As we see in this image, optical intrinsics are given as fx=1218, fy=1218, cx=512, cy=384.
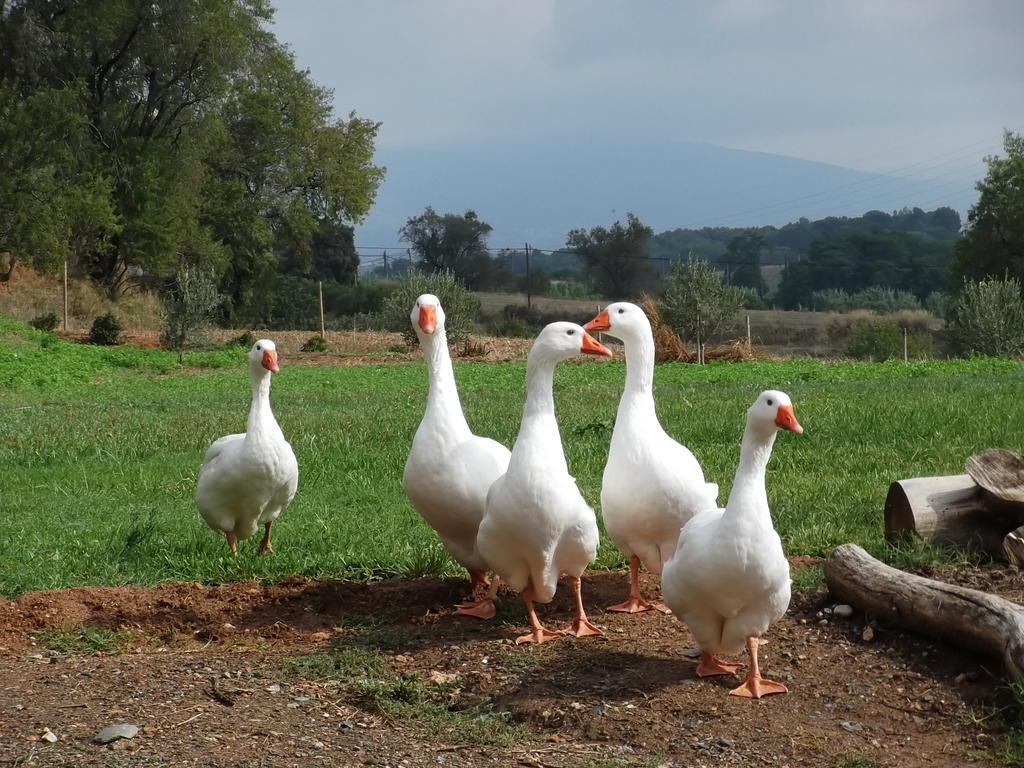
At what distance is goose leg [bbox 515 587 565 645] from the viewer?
5605mm

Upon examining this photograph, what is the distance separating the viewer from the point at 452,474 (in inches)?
241

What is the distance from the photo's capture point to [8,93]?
122ft

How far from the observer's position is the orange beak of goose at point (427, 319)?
6418mm

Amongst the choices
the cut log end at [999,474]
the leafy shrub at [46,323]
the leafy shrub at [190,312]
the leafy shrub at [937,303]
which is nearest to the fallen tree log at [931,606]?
the cut log end at [999,474]

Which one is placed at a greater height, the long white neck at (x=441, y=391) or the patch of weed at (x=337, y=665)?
the long white neck at (x=441, y=391)

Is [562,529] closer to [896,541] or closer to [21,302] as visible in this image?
[896,541]

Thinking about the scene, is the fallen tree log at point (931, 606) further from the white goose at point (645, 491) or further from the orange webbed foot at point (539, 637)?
the orange webbed foot at point (539, 637)

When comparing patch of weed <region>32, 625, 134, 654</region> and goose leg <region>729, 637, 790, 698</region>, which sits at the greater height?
goose leg <region>729, 637, 790, 698</region>

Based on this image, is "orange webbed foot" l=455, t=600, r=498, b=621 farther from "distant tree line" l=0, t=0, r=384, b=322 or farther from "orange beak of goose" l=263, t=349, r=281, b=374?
"distant tree line" l=0, t=0, r=384, b=322

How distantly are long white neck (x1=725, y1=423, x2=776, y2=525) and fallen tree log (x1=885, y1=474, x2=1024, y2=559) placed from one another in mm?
2104

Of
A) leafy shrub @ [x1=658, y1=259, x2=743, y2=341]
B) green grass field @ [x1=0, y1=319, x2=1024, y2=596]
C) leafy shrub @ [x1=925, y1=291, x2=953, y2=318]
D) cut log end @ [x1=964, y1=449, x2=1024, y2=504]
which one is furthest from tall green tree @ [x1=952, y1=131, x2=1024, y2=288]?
cut log end @ [x1=964, y1=449, x2=1024, y2=504]

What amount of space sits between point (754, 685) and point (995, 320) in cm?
2886

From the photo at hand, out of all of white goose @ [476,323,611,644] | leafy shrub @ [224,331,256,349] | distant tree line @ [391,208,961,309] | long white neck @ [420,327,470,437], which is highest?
distant tree line @ [391,208,961,309]

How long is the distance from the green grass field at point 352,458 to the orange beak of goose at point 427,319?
4.58 feet
